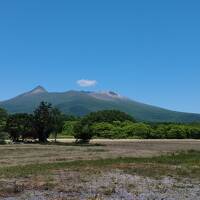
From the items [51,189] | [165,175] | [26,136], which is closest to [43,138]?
[26,136]

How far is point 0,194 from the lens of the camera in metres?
21.8

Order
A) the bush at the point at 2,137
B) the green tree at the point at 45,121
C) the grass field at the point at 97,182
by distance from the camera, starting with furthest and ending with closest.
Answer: the green tree at the point at 45,121
the bush at the point at 2,137
the grass field at the point at 97,182

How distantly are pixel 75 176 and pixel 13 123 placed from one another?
5579 centimetres

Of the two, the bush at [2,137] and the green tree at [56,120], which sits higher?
the green tree at [56,120]

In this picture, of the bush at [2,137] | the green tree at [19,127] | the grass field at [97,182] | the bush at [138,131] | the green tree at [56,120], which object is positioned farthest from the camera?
the bush at [138,131]

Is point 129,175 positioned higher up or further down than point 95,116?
further down

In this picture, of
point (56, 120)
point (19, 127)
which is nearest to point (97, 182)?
point (19, 127)

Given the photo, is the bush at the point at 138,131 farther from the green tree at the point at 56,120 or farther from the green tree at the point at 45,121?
the green tree at the point at 45,121

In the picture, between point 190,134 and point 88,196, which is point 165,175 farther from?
point 190,134

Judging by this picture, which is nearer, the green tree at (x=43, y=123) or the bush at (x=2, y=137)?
the bush at (x=2, y=137)

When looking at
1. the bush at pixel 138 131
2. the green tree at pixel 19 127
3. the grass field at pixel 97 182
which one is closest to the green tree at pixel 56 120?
the green tree at pixel 19 127

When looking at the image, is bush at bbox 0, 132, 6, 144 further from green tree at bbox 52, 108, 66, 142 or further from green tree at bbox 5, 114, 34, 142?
green tree at bbox 52, 108, 66, 142

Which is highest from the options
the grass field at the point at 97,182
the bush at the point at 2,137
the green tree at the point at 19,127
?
the green tree at the point at 19,127

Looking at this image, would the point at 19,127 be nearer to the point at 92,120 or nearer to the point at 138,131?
the point at 138,131
